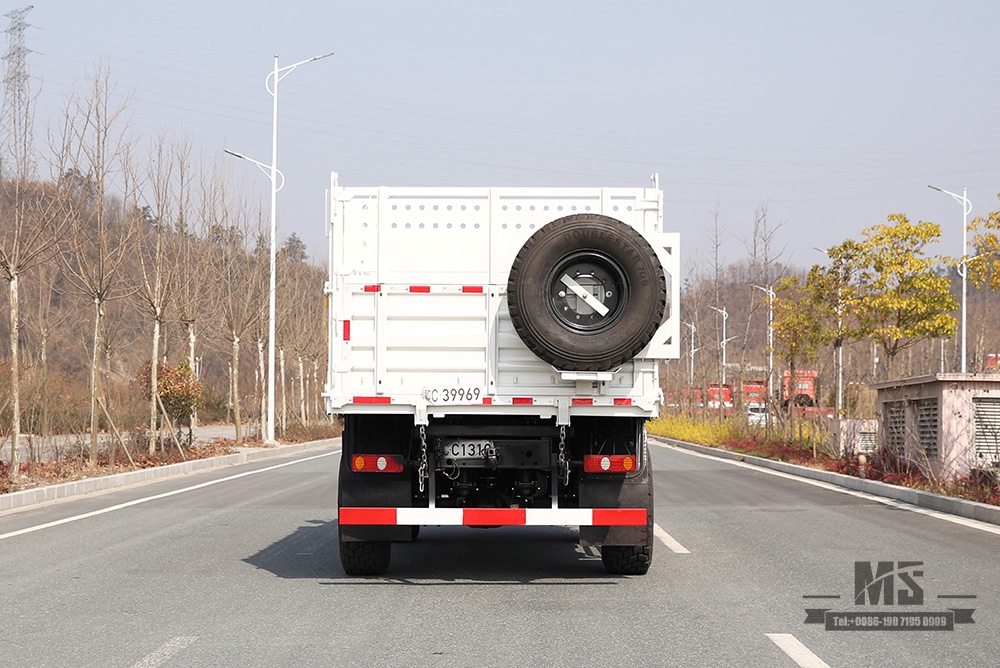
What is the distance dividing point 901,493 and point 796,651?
36.3 ft

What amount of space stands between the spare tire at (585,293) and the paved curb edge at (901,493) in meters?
7.27

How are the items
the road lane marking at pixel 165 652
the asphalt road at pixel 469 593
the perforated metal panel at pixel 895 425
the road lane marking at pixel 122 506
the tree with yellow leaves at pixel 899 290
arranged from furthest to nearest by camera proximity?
the tree with yellow leaves at pixel 899 290 < the perforated metal panel at pixel 895 425 < the road lane marking at pixel 122 506 < the asphalt road at pixel 469 593 < the road lane marking at pixel 165 652

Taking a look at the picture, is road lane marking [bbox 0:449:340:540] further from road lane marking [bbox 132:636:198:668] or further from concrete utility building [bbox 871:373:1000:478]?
concrete utility building [bbox 871:373:1000:478]

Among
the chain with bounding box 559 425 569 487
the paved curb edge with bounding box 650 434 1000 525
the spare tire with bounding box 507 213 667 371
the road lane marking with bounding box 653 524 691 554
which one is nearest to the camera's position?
the spare tire with bounding box 507 213 667 371

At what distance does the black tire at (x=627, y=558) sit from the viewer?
8.82 meters

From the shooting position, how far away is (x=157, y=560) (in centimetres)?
979

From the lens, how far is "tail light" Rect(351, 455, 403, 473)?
843 centimetres

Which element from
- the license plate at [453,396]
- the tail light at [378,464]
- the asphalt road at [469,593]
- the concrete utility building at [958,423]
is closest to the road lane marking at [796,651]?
the asphalt road at [469,593]

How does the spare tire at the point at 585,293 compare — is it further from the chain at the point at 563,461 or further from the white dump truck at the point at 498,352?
the chain at the point at 563,461

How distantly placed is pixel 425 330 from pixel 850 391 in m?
29.0

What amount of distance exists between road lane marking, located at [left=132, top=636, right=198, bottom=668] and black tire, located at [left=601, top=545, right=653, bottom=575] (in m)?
3.54

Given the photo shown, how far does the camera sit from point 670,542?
36.3 ft

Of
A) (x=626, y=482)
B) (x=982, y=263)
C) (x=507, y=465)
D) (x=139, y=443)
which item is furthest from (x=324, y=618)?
(x=139, y=443)

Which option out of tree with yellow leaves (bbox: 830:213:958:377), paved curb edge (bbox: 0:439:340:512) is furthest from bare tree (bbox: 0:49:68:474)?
tree with yellow leaves (bbox: 830:213:958:377)
